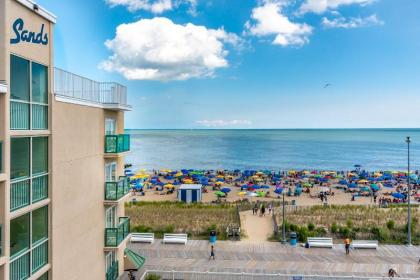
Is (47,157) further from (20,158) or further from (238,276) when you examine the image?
(238,276)

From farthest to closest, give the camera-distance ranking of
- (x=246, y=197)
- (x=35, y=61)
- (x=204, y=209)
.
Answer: (x=246, y=197) < (x=204, y=209) < (x=35, y=61)

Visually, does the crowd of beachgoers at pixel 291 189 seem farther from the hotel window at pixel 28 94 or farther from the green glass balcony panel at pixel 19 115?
the green glass balcony panel at pixel 19 115

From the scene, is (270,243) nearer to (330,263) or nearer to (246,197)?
(330,263)

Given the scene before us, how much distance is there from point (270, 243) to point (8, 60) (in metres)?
21.8

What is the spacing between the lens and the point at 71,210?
1190 cm

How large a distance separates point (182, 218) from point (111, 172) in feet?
54.3

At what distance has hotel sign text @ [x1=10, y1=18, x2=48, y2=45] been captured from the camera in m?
8.55

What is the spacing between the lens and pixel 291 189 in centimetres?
5534

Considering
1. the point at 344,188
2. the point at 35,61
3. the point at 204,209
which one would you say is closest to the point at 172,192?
the point at 204,209

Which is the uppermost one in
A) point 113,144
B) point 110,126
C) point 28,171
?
point 110,126

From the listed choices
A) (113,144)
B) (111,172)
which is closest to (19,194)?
(113,144)

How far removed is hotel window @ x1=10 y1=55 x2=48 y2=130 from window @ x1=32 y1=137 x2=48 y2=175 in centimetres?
40

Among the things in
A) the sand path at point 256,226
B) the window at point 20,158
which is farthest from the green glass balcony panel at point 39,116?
the sand path at point 256,226

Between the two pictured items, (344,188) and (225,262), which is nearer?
(225,262)
